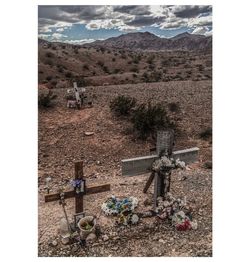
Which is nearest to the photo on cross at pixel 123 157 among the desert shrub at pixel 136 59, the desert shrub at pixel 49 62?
Answer: the desert shrub at pixel 49 62

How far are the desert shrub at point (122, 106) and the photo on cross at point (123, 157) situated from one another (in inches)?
1.0

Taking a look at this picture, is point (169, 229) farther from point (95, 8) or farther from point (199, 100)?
point (199, 100)

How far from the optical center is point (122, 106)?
28.2 ft

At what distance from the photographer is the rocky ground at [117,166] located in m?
4.83

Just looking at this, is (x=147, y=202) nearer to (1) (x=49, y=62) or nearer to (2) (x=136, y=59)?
(1) (x=49, y=62)

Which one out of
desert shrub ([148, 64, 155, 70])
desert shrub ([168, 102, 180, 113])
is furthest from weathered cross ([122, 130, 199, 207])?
desert shrub ([148, 64, 155, 70])

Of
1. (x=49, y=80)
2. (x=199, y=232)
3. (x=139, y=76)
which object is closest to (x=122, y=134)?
(x=199, y=232)

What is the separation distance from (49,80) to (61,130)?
16.8 feet

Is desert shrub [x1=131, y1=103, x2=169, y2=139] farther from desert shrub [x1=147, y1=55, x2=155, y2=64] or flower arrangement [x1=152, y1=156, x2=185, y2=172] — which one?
desert shrub [x1=147, y1=55, x2=155, y2=64]

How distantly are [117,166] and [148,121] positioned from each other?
138cm

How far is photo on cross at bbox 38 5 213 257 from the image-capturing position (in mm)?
4875

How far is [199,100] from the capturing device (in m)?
9.54

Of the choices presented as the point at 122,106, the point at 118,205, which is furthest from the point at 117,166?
the point at 122,106

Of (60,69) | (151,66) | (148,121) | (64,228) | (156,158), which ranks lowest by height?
(64,228)
